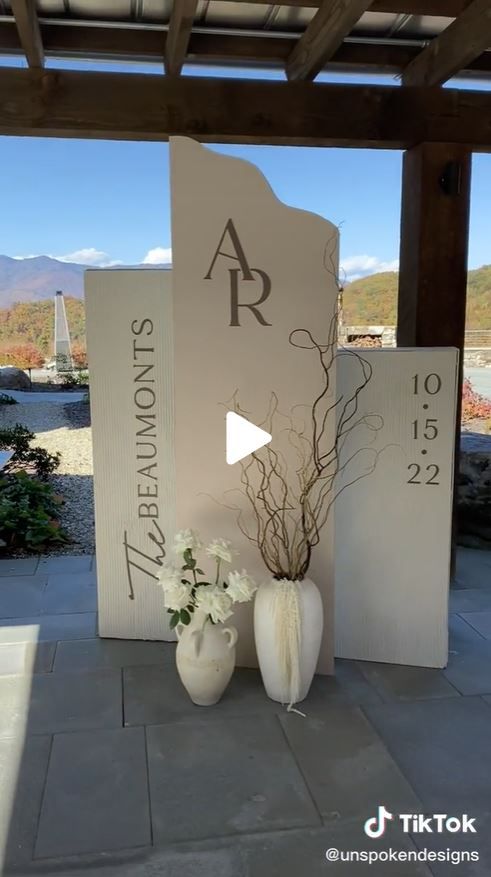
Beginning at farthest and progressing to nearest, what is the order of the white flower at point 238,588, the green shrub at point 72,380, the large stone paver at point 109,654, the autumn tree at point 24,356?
1. the autumn tree at point 24,356
2. the green shrub at point 72,380
3. the large stone paver at point 109,654
4. the white flower at point 238,588

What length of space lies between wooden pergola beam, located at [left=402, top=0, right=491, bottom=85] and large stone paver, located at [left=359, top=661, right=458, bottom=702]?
2443mm

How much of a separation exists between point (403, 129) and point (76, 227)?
2334 cm

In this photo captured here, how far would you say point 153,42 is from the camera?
2766 millimetres

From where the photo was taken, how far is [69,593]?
323 cm

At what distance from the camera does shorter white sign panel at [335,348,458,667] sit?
2.41m

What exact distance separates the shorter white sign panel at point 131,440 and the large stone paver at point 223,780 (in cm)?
70

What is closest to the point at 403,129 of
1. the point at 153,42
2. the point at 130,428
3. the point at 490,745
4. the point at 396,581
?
the point at 153,42

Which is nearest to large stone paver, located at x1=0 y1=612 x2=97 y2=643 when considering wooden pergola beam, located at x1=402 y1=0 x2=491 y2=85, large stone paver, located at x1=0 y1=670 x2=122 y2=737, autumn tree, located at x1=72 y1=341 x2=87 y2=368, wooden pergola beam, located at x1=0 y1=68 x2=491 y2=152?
large stone paver, located at x1=0 y1=670 x2=122 y2=737

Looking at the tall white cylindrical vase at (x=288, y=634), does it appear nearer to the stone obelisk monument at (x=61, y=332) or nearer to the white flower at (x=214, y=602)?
the white flower at (x=214, y=602)

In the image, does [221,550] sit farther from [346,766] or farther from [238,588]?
[346,766]

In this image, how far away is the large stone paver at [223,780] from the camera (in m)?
1.67

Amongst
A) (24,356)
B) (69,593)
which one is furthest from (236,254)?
(24,356)

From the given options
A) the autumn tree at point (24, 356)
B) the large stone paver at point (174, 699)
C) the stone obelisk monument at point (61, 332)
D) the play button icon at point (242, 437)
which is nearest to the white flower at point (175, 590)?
the large stone paver at point (174, 699)

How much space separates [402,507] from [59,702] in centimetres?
141
